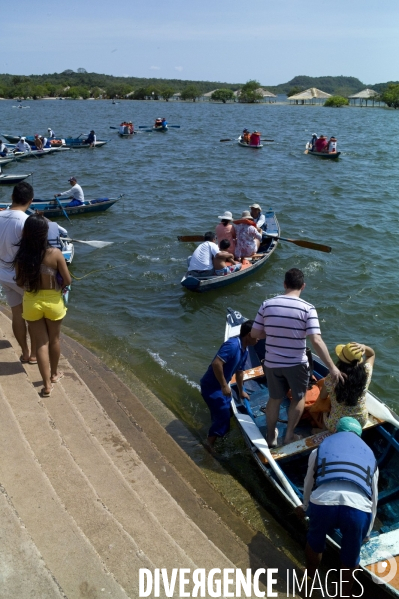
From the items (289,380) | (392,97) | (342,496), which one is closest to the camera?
(342,496)

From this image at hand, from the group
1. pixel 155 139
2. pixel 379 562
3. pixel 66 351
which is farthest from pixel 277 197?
pixel 155 139

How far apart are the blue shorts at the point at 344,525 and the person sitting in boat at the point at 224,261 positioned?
7.50 meters

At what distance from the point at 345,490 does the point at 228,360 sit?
7.37ft

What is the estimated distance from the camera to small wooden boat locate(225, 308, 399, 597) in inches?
177

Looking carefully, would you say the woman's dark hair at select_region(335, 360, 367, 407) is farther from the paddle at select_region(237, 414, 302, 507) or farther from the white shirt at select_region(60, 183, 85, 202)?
the white shirt at select_region(60, 183, 85, 202)

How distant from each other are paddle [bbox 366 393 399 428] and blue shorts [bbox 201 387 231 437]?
1689mm

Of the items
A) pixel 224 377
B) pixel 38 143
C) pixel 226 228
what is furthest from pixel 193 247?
pixel 38 143

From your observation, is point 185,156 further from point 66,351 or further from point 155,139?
point 66,351

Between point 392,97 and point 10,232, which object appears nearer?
point 10,232

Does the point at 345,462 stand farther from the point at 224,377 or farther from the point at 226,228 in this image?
the point at 226,228

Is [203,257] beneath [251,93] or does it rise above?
beneath

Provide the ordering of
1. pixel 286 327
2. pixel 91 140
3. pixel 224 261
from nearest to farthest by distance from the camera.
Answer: pixel 286 327 → pixel 224 261 → pixel 91 140

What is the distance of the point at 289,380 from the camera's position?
5.59 metres

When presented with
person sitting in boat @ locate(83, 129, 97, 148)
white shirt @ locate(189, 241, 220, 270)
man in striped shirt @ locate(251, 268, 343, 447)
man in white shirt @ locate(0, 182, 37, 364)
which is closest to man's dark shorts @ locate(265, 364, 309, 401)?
man in striped shirt @ locate(251, 268, 343, 447)
